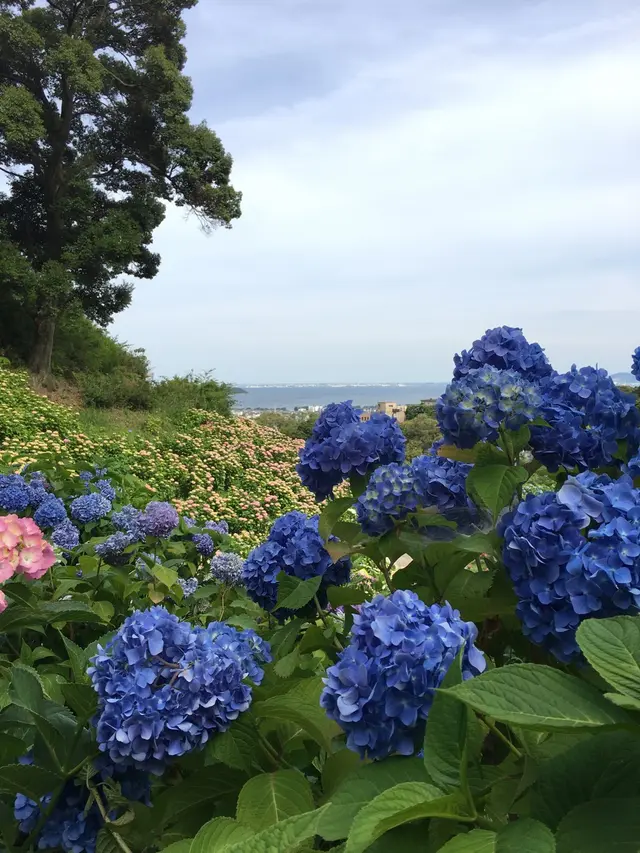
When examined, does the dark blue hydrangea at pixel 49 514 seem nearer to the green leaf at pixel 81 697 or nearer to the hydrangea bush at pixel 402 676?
the hydrangea bush at pixel 402 676

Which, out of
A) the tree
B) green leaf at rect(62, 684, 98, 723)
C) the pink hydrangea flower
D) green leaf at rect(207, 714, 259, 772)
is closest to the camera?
green leaf at rect(207, 714, 259, 772)

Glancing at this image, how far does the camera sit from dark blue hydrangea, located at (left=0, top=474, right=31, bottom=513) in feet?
7.68

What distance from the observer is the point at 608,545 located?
75 centimetres

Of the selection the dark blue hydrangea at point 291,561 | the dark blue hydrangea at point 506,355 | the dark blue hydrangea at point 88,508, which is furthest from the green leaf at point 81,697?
the dark blue hydrangea at point 88,508

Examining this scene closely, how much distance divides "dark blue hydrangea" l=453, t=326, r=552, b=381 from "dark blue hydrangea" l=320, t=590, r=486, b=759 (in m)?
0.61

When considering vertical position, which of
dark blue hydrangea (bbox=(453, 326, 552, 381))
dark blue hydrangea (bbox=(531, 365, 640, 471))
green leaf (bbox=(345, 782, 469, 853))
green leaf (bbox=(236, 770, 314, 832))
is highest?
dark blue hydrangea (bbox=(453, 326, 552, 381))

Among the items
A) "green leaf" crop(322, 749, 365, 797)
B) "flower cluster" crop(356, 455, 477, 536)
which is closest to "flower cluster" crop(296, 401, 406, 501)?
"flower cluster" crop(356, 455, 477, 536)

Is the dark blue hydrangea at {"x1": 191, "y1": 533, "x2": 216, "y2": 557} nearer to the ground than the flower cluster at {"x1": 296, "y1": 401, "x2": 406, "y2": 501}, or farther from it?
nearer to the ground

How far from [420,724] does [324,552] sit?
2.27 ft

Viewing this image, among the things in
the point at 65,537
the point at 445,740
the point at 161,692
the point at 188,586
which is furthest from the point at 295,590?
the point at 65,537

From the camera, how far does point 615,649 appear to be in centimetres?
64

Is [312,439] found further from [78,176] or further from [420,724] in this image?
[78,176]

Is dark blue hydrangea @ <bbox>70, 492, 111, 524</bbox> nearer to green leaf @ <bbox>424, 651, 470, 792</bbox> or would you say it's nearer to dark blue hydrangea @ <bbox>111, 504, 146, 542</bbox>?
dark blue hydrangea @ <bbox>111, 504, 146, 542</bbox>

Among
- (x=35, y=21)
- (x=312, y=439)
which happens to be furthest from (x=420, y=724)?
(x=35, y=21)
